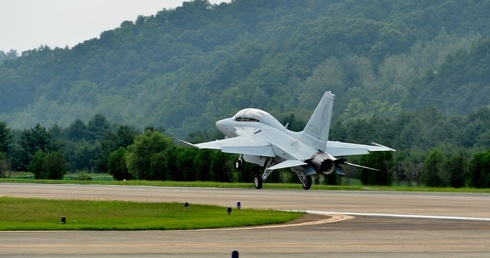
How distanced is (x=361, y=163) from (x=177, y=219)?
41209 millimetres

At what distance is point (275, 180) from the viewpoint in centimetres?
8706

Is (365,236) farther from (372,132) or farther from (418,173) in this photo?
(372,132)

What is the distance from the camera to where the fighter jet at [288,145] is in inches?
2635

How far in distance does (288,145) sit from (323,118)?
15.2 ft

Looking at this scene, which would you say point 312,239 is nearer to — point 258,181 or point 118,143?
point 258,181

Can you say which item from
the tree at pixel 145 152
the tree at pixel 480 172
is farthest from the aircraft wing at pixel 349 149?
the tree at pixel 145 152

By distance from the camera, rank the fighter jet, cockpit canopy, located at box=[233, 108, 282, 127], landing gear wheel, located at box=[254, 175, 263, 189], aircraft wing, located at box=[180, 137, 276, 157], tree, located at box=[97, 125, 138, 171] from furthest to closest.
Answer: tree, located at box=[97, 125, 138, 171]
cockpit canopy, located at box=[233, 108, 282, 127]
aircraft wing, located at box=[180, 137, 276, 157]
landing gear wheel, located at box=[254, 175, 263, 189]
the fighter jet

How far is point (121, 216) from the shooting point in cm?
3775

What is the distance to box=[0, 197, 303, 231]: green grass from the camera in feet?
111

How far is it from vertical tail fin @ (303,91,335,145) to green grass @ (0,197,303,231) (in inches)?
932

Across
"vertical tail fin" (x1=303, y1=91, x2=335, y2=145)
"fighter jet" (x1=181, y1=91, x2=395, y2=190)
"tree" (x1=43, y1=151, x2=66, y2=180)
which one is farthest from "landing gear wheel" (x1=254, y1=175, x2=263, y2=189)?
"tree" (x1=43, y1=151, x2=66, y2=180)

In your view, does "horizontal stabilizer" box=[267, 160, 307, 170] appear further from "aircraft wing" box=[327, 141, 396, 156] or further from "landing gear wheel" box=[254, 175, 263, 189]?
"aircraft wing" box=[327, 141, 396, 156]

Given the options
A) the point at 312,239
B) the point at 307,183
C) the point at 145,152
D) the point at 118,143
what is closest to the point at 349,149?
the point at 307,183

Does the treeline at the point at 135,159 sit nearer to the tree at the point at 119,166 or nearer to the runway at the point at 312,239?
the tree at the point at 119,166
